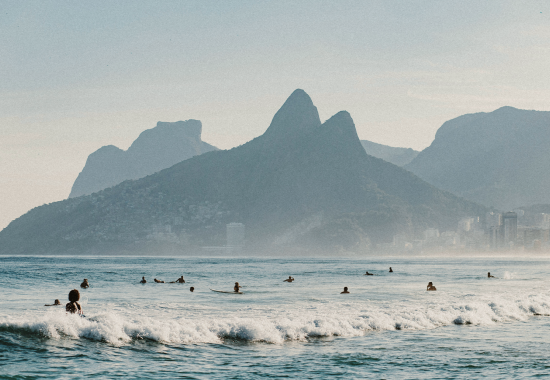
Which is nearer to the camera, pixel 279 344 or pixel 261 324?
pixel 279 344

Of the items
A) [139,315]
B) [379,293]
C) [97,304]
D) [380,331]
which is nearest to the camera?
[380,331]

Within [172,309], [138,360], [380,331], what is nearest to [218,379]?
[138,360]

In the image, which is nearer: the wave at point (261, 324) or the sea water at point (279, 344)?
the sea water at point (279, 344)

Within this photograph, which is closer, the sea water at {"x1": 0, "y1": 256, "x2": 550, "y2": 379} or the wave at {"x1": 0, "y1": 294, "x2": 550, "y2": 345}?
the sea water at {"x1": 0, "y1": 256, "x2": 550, "y2": 379}

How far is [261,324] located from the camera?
29438 millimetres

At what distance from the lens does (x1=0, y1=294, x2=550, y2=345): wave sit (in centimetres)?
2584

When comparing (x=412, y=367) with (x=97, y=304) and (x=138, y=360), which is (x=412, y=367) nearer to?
(x=138, y=360)

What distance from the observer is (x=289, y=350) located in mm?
25297

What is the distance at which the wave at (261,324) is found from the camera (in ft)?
84.8

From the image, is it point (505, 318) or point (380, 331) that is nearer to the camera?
point (380, 331)

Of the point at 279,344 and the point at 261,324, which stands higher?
the point at 261,324

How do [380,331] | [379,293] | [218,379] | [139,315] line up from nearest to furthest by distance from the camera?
[218,379] → [380,331] → [139,315] → [379,293]

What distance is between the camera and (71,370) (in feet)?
66.8

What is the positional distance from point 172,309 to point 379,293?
2345cm
